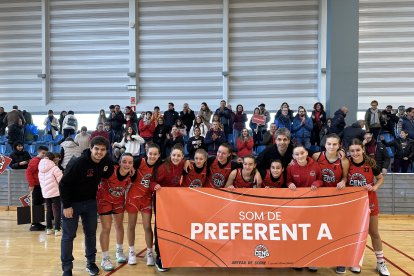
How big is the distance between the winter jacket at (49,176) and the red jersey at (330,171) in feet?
16.1

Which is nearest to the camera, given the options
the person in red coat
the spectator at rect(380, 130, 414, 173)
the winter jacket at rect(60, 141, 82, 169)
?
the person in red coat

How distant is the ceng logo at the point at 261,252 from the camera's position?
4.60 m

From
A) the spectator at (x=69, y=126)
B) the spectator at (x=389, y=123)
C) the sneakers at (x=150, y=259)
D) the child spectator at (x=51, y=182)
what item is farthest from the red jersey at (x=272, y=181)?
the spectator at (x=69, y=126)

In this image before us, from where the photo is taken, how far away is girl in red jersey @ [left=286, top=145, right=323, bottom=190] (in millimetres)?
4809

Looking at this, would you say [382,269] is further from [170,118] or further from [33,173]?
[170,118]

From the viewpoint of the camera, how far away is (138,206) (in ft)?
16.4

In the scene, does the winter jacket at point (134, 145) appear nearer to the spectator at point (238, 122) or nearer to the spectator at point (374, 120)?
the spectator at point (238, 122)

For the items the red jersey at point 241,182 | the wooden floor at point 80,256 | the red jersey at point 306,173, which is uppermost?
the red jersey at point 306,173

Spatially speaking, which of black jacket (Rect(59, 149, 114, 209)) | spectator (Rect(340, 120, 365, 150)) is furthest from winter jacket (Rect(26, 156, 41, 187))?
spectator (Rect(340, 120, 365, 150))

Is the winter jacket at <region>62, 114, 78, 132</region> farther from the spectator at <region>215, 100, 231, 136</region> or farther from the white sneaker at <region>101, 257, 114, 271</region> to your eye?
the white sneaker at <region>101, 257, 114, 271</region>

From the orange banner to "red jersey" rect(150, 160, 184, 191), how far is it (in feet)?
1.11

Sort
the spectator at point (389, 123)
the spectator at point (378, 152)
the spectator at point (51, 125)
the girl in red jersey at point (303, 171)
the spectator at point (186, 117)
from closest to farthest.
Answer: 1. the girl in red jersey at point (303, 171)
2. the spectator at point (378, 152)
3. the spectator at point (389, 123)
4. the spectator at point (186, 117)
5. the spectator at point (51, 125)

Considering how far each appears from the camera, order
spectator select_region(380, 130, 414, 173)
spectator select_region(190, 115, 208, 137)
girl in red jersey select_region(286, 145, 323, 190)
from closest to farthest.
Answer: girl in red jersey select_region(286, 145, 323, 190) < spectator select_region(380, 130, 414, 173) < spectator select_region(190, 115, 208, 137)

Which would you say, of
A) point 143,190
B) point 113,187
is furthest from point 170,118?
point 113,187
